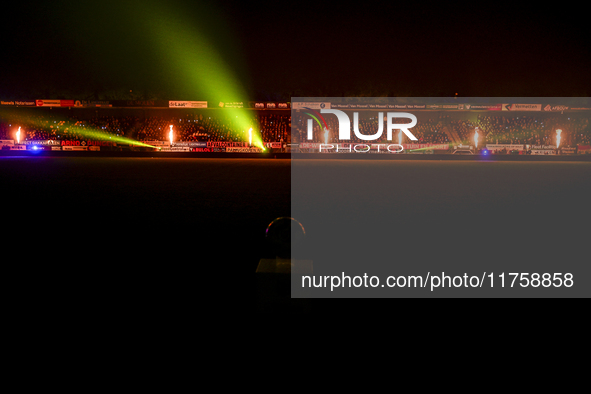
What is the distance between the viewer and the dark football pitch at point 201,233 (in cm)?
203

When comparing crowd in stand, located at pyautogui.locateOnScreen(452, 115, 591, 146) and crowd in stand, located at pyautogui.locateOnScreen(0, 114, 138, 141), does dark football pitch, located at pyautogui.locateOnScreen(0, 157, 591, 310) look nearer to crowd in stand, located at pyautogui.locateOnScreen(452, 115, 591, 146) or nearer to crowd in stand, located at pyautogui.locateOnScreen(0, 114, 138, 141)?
crowd in stand, located at pyautogui.locateOnScreen(0, 114, 138, 141)

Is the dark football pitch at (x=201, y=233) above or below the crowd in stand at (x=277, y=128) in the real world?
below

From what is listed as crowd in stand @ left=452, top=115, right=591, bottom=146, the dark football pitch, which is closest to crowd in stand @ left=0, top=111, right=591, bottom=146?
crowd in stand @ left=452, top=115, right=591, bottom=146

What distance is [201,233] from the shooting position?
10.5ft

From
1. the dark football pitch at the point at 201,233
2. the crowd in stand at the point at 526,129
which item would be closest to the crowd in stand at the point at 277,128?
the crowd in stand at the point at 526,129

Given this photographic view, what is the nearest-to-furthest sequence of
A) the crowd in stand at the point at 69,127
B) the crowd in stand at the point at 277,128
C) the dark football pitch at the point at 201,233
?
the dark football pitch at the point at 201,233 → the crowd in stand at the point at 69,127 → the crowd in stand at the point at 277,128

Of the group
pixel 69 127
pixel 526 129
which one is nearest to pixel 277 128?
pixel 69 127

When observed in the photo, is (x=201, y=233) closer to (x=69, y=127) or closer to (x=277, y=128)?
(x=277, y=128)

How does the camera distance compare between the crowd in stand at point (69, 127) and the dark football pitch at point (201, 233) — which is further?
the crowd in stand at point (69, 127)

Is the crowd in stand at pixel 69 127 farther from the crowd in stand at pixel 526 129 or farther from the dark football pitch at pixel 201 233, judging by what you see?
the crowd in stand at pixel 526 129

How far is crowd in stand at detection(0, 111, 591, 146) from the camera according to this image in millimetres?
20391

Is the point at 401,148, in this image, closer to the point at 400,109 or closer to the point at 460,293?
the point at 400,109

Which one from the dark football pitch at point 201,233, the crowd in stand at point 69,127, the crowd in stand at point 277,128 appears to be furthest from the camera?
the crowd in stand at point 277,128

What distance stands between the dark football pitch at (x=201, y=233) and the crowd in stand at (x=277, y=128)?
51.9 feet
